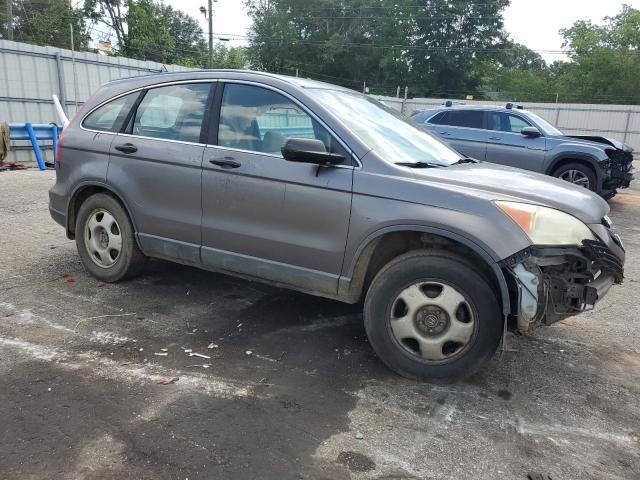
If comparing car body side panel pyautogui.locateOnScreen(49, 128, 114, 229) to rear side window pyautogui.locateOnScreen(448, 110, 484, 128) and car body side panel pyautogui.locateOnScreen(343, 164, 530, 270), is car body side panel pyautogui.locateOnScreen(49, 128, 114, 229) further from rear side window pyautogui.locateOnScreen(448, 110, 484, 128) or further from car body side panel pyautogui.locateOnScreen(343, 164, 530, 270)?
rear side window pyautogui.locateOnScreen(448, 110, 484, 128)

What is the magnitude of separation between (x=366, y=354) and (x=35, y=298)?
2866 mm

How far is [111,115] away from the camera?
15.5ft

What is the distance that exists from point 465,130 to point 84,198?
26.1 ft

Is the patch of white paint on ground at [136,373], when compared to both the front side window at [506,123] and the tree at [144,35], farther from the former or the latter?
the tree at [144,35]

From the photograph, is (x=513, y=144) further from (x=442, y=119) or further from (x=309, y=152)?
(x=309, y=152)

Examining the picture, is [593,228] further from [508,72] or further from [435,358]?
[508,72]

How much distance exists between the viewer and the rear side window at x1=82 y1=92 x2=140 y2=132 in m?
4.64

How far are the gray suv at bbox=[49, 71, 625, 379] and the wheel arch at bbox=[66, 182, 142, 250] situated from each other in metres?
0.03

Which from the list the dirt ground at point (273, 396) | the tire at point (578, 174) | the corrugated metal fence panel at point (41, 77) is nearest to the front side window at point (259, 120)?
the dirt ground at point (273, 396)

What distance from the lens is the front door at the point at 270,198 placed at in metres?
3.57

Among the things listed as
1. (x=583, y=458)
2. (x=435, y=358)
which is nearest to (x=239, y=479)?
(x=435, y=358)

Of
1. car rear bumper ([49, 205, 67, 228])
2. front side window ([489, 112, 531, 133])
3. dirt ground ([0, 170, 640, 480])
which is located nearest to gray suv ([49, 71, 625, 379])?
car rear bumper ([49, 205, 67, 228])

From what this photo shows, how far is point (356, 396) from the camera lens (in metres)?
3.20

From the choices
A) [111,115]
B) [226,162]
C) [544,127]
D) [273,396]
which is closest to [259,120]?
[226,162]
